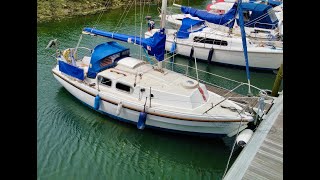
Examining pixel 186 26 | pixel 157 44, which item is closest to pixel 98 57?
pixel 157 44

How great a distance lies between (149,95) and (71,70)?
5.13 metres

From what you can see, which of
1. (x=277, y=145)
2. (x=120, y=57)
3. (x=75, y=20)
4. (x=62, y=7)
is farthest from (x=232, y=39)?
(x=62, y=7)

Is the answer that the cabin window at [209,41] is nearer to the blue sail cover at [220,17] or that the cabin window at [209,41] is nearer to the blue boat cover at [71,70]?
the blue sail cover at [220,17]

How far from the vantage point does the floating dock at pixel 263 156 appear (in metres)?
10.0

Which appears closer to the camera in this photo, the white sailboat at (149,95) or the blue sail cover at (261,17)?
the white sailboat at (149,95)

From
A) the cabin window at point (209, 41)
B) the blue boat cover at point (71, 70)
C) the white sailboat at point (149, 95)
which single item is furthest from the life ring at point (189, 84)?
the cabin window at point (209, 41)

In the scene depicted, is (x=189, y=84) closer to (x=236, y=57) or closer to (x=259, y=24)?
(x=236, y=57)

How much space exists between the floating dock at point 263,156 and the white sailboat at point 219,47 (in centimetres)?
963

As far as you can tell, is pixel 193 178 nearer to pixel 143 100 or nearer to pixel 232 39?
pixel 143 100

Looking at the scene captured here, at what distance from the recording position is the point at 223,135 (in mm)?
13969

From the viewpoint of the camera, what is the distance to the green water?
1257 centimetres

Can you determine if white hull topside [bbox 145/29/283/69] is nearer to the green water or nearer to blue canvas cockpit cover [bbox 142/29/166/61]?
blue canvas cockpit cover [bbox 142/29/166/61]

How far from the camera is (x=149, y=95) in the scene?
1434 centimetres
